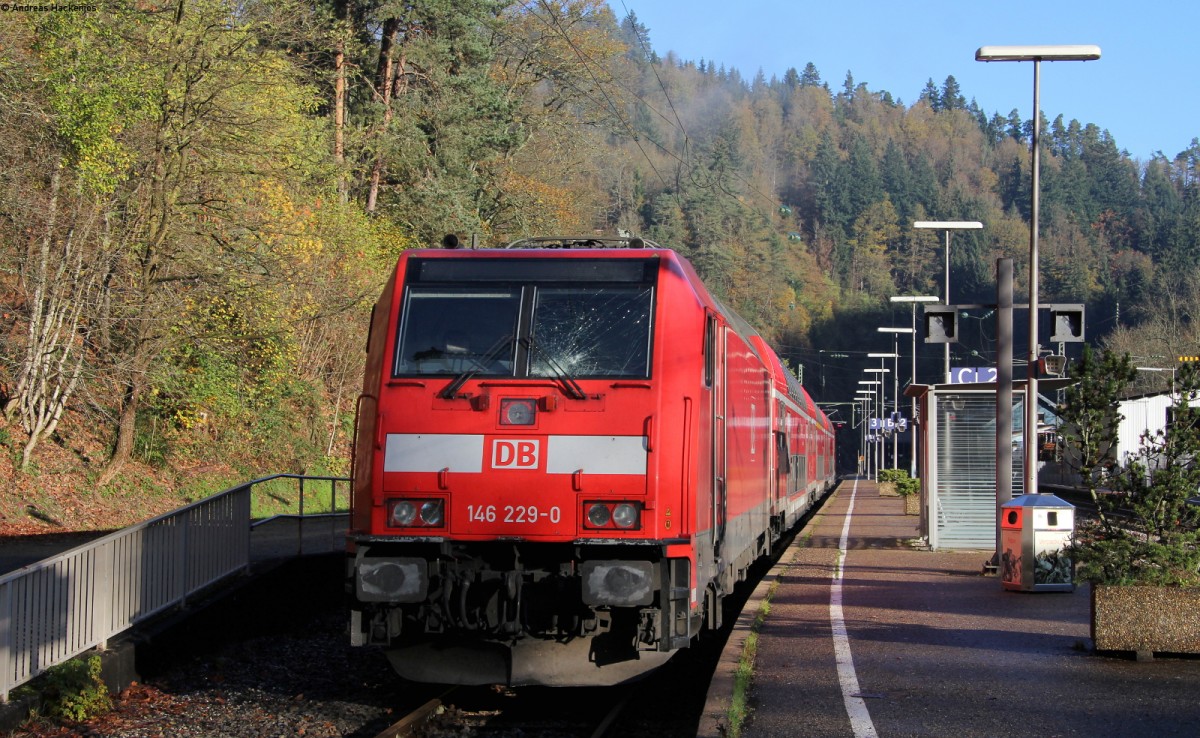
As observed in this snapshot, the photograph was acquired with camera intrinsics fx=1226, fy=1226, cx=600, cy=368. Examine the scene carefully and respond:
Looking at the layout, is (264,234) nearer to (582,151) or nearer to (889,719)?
(889,719)

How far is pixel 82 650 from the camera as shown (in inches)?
380

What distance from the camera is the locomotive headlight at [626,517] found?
27.1ft

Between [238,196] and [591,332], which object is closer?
[591,332]

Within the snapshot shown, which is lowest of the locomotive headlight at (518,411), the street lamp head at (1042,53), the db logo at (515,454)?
the db logo at (515,454)

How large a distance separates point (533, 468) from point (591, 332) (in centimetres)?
112

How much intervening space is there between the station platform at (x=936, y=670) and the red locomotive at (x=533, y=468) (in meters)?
0.97

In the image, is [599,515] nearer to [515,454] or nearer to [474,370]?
[515,454]

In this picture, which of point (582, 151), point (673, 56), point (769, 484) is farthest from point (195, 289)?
point (673, 56)

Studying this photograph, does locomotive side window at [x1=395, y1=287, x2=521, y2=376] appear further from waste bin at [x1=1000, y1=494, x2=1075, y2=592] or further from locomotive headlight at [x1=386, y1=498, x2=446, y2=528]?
waste bin at [x1=1000, y1=494, x2=1075, y2=592]

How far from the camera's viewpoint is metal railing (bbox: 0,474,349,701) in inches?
342

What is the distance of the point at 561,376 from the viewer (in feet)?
28.5

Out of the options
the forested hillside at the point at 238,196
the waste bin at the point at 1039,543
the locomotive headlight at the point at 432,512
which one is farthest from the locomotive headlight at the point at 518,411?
the forested hillside at the point at 238,196

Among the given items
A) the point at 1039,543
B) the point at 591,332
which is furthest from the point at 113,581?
the point at 1039,543

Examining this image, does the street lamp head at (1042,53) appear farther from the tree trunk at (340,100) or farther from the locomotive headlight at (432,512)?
the tree trunk at (340,100)
